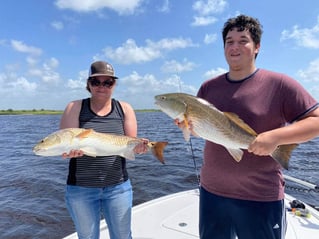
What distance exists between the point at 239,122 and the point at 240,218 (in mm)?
922

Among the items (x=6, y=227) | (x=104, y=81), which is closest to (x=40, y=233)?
(x=6, y=227)

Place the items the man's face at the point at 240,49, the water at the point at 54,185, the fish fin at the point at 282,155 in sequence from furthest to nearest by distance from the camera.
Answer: the water at the point at 54,185, the man's face at the point at 240,49, the fish fin at the point at 282,155

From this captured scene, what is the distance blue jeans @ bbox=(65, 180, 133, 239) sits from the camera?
341 centimetres

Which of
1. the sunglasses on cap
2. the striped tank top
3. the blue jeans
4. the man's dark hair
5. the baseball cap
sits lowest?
the blue jeans

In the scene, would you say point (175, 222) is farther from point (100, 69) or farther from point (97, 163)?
point (100, 69)

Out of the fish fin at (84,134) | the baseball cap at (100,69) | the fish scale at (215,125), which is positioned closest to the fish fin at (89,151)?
the fish fin at (84,134)

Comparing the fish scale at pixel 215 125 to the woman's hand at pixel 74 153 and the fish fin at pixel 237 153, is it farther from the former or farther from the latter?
the woman's hand at pixel 74 153

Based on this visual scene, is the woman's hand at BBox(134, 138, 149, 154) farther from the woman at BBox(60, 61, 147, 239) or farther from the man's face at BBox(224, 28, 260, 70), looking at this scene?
the man's face at BBox(224, 28, 260, 70)

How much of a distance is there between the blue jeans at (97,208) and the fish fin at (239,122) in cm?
168

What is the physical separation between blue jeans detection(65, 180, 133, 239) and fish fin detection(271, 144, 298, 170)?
1901mm

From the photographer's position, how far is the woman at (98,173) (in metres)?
3.43

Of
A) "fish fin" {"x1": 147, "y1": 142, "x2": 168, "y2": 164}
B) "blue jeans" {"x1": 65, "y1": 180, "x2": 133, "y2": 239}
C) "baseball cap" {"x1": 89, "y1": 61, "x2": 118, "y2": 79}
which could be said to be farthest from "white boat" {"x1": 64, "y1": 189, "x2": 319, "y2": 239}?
"baseball cap" {"x1": 89, "y1": 61, "x2": 118, "y2": 79}

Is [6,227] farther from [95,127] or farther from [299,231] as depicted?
[299,231]

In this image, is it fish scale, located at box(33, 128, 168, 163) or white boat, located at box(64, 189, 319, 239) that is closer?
fish scale, located at box(33, 128, 168, 163)
